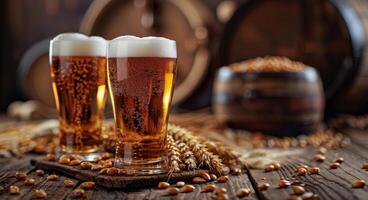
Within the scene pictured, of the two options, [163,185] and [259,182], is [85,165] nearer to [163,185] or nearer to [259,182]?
[163,185]

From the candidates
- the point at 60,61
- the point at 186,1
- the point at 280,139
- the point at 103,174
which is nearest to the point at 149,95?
the point at 103,174

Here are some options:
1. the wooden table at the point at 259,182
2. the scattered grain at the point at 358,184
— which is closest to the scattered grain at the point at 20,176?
the wooden table at the point at 259,182

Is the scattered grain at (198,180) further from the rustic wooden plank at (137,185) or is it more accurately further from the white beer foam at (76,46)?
the white beer foam at (76,46)

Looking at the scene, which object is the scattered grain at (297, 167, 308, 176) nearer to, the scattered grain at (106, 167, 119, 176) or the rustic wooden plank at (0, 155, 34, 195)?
the scattered grain at (106, 167, 119, 176)

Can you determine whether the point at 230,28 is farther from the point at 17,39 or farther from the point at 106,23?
the point at 17,39

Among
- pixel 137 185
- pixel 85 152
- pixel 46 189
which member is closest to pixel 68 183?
pixel 46 189

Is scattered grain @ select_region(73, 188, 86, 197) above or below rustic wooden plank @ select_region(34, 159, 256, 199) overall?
above

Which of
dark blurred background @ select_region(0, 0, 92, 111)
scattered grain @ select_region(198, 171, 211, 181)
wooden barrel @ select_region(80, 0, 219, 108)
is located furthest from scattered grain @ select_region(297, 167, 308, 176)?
dark blurred background @ select_region(0, 0, 92, 111)
